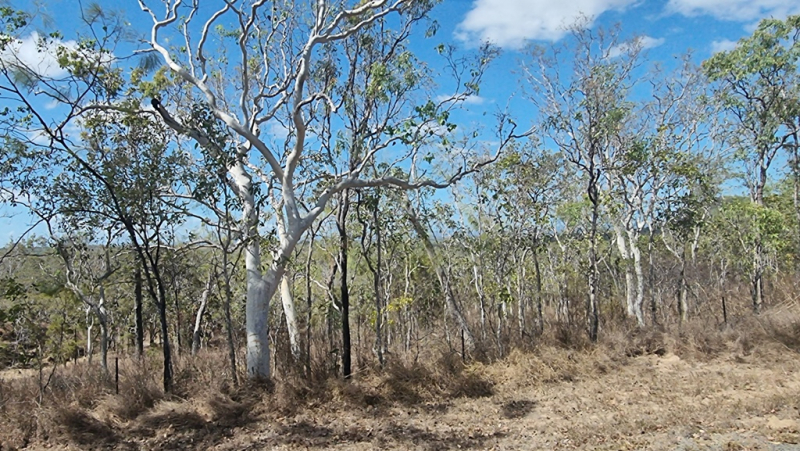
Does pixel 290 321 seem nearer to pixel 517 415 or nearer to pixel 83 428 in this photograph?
pixel 83 428

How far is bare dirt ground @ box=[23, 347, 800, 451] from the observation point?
551 centimetres

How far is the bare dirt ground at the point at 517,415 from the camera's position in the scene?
551 cm

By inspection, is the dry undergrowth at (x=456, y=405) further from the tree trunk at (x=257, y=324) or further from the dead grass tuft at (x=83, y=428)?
the tree trunk at (x=257, y=324)

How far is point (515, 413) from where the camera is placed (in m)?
6.63

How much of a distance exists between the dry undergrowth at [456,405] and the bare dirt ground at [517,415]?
0.06 feet

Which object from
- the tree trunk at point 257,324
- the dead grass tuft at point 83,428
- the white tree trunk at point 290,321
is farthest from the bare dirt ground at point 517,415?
the white tree trunk at point 290,321

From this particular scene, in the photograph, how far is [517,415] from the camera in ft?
21.5

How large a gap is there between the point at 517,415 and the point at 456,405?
85 cm

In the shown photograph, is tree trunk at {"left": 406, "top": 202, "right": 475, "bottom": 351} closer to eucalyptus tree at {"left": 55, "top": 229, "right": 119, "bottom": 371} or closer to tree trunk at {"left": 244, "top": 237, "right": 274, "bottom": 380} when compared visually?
tree trunk at {"left": 244, "top": 237, "right": 274, "bottom": 380}

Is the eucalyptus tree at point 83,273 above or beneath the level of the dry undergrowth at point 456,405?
above

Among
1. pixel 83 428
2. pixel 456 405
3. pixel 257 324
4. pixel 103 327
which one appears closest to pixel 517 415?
pixel 456 405

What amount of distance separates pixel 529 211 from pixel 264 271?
5.04 meters

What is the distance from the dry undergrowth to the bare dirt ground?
20 millimetres

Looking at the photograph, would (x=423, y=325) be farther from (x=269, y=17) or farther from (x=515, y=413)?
(x=269, y=17)
